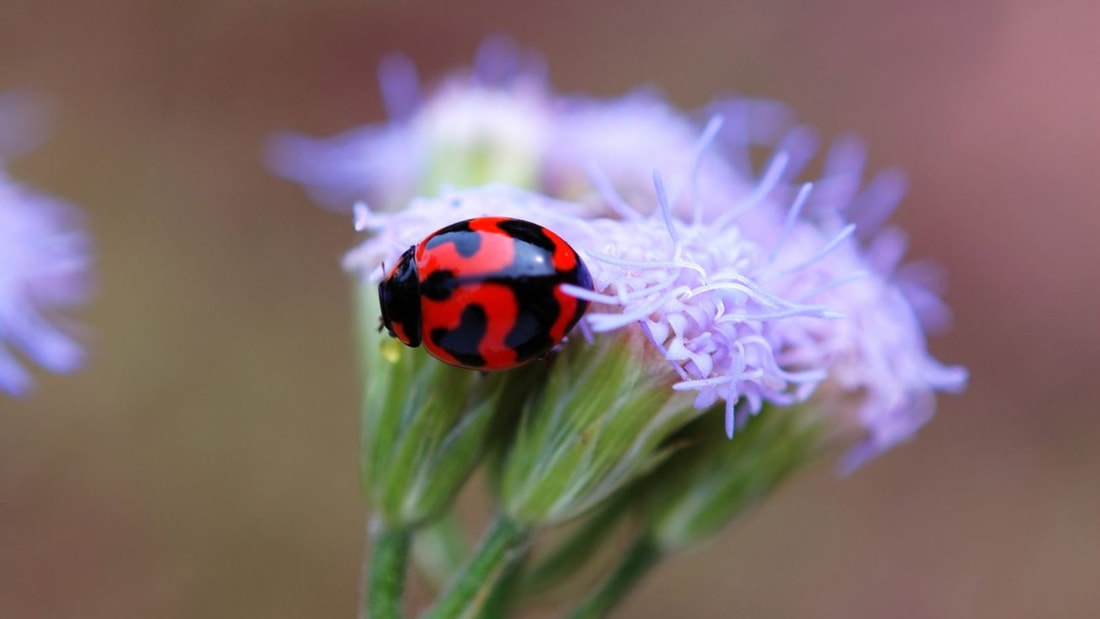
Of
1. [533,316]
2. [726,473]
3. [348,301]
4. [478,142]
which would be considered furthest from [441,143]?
[348,301]

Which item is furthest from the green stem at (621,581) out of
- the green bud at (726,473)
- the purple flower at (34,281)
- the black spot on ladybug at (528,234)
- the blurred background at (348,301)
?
the blurred background at (348,301)

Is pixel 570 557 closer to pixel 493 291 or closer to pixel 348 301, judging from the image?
pixel 493 291

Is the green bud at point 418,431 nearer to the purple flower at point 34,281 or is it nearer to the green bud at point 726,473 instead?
the green bud at point 726,473

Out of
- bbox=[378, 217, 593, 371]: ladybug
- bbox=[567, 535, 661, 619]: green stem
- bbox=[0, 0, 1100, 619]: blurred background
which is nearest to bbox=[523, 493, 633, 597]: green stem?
bbox=[567, 535, 661, 619]: green stem

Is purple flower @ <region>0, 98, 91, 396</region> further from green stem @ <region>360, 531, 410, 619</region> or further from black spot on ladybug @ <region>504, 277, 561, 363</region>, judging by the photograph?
black spot on ladybug @ <region>504, 277, 561, 363</region>

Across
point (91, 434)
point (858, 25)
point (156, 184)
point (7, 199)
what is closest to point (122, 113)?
point (156, 184)
